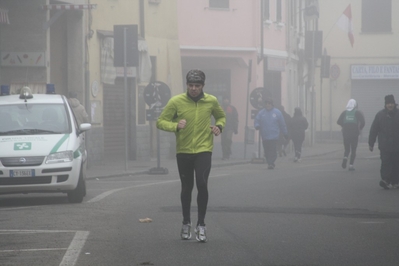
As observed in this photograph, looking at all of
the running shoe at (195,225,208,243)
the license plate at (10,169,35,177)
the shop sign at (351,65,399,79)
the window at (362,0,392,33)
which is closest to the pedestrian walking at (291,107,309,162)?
the license plate at (10,169,35,177)

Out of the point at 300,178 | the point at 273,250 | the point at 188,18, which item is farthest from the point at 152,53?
the point at 273,250

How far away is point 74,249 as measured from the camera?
388 inches

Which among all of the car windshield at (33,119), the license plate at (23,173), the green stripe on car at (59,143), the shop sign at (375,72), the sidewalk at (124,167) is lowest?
the sidewalk at (124,167)

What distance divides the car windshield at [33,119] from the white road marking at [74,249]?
4.43 m

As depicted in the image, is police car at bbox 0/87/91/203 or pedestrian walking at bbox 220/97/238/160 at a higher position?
police car at bbox 0/87/91/203

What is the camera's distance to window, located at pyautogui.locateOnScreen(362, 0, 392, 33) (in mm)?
54656

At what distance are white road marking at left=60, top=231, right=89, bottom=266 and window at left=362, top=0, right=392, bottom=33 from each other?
149 feet

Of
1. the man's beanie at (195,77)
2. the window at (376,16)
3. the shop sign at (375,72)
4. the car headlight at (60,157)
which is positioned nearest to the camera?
the man's beanie at (195,77)

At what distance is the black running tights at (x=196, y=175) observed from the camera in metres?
10.6

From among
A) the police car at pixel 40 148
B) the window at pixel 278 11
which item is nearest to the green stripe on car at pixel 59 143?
the police car at pixel 40 148

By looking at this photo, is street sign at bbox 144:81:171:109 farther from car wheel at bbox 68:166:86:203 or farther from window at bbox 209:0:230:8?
window at bbox 209:0:230:8

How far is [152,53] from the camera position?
3275cm

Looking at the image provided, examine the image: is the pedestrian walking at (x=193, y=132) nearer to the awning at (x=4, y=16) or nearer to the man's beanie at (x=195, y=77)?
the man's beanie at (x=195, y=77)

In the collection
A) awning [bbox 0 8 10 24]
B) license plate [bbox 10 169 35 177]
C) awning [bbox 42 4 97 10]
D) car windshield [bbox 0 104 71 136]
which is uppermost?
awning [bbox 42 4 97 10]
